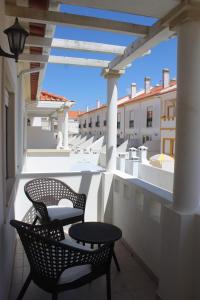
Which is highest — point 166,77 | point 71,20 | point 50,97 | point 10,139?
point 166,77

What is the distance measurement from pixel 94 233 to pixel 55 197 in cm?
152

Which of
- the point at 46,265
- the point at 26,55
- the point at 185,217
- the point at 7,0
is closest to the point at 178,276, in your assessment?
the point at 185,217

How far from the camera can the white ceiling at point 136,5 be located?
2545mm

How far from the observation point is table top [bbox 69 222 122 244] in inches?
111

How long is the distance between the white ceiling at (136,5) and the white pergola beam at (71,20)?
297mm

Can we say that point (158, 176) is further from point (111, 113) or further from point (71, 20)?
point (71, 20)

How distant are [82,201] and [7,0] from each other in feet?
9.03

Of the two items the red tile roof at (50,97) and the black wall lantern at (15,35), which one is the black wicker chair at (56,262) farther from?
the red tile roof at (50,97)

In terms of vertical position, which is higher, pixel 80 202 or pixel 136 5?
pixel 136 5

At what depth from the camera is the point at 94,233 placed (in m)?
2.99

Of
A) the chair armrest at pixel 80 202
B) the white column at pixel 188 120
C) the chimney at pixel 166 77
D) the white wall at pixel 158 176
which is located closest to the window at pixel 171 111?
the chimney at pixel 166 77

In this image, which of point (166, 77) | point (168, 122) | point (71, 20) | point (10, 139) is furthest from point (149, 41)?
point (166, 77)

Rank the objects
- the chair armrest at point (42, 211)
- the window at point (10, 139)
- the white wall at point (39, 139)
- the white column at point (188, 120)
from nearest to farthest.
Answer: the white column at point (188, 120)
the chair armrest at point (42, 211)
the window at point (10, 139)
the white wall at point (39, 139)

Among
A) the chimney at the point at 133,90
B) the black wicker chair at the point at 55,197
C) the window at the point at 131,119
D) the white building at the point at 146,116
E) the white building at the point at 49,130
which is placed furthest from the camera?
the chimney at the point at 133,90
